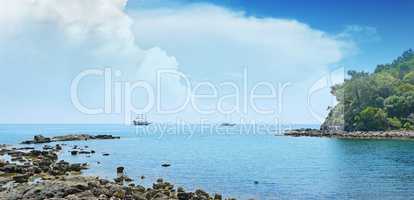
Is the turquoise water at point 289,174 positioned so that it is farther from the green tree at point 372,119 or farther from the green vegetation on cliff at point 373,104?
the green vegetation on cliff at point 373,104

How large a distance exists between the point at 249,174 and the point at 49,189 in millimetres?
31084

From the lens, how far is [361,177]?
6175cm

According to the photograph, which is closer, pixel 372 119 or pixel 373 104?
pixel 372 119

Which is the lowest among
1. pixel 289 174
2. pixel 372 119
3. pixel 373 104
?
pixel 289 174

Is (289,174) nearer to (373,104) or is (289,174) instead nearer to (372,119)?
(372,119)

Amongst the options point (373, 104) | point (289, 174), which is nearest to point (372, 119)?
point (373, 104)

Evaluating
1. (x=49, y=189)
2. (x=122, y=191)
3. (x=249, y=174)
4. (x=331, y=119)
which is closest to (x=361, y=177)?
(x=249, y=174)

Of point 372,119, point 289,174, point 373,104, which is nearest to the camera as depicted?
point 289,174

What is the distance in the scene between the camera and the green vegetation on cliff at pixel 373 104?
163 m

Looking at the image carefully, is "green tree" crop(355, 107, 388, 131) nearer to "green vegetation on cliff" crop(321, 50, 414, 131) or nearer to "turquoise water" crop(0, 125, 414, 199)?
"green vegetation on cliff" crop(321, 50, 414, 131)

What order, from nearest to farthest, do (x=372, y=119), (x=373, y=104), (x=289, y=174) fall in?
1. (x=289, y=174)
2. (x=372, y=119)
3. (x=373, y=104)

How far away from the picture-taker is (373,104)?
566ft

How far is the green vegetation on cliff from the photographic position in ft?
536

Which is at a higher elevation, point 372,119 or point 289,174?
point 372,119
